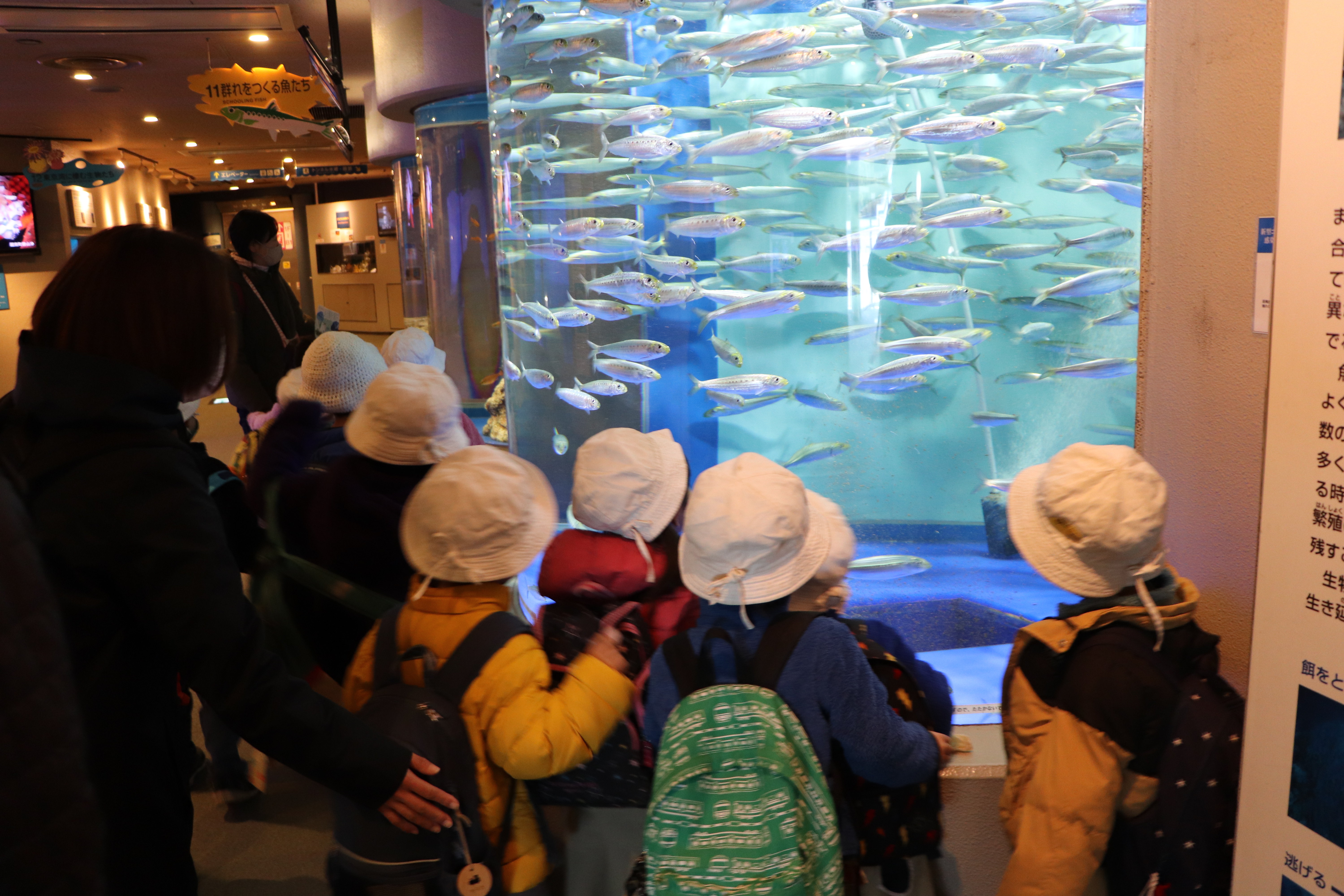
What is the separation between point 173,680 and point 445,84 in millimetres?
6560

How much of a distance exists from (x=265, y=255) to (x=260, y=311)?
344 mm

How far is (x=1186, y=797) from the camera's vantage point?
1.53m

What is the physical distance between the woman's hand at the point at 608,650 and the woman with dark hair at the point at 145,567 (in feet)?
1.13

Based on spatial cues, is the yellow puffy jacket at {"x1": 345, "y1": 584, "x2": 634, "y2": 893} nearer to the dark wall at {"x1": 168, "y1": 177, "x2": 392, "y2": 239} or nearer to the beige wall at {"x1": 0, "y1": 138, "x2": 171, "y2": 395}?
the beige wall at {"x1": 0, "y1": 138, "x2": 171, "y2": 395}

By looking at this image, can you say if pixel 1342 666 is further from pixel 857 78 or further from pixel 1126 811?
pixel 857 78

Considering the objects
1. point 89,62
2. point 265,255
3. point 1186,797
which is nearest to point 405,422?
point 1186,797

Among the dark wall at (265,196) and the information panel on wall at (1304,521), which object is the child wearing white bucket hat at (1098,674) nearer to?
the information panel on wall at (1304,521)

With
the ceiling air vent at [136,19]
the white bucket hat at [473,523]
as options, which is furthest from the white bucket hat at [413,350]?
the ceiling air vent at [136,19]

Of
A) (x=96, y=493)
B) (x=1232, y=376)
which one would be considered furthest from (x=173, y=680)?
(x=1232, y=376)

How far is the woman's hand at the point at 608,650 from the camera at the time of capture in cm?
163

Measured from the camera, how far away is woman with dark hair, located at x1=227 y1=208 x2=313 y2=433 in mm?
4766

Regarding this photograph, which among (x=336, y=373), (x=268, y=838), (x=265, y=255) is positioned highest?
(x=265, y=255)

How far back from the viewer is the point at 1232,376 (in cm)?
205

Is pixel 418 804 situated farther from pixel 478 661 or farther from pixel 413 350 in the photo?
pixel 413 350
